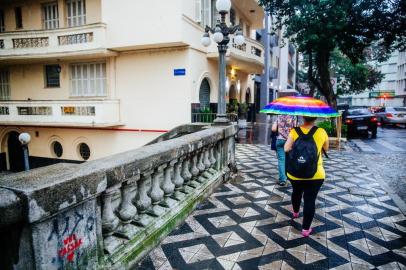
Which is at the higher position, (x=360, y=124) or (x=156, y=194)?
(x=360, y=124)

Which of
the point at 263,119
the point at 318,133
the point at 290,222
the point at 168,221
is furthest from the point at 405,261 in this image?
the point at 263,119

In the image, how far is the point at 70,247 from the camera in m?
2.19

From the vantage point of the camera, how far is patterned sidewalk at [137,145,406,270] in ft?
10.7

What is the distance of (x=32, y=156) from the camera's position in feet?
53.6

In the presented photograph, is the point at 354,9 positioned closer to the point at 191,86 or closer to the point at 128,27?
the point at 191,86

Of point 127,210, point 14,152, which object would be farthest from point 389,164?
point 14,152

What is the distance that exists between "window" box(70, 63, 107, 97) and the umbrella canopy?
12.1 metres

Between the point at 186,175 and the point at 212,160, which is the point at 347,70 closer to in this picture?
the point at 212,160

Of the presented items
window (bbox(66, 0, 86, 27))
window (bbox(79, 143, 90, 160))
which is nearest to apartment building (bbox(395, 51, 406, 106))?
window (bbox(66, 0, 86, 27))

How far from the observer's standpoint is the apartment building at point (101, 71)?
12.6 meters

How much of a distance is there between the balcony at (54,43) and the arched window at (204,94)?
477 centimetres

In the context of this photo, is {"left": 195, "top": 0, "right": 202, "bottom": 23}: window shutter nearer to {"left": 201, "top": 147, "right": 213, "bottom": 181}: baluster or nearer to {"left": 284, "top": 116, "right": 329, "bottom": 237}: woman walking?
{"left": 201, "top": 147, "right": 213, "bottom": 181}: baluster

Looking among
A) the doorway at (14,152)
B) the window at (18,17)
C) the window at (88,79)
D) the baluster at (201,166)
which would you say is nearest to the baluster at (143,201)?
the baluster at (201,166)

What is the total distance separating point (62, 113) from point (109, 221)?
517 inches
